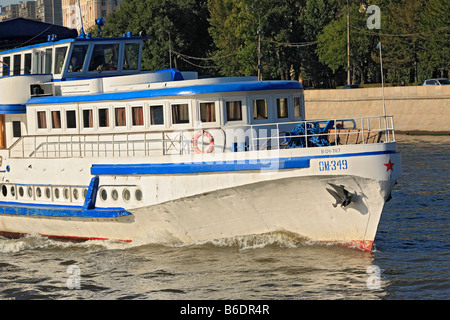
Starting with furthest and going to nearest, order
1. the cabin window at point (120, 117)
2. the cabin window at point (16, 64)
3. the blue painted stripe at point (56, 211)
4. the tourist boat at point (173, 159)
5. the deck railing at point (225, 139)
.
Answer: the cabin window at point (16, 64) < the cabin window at point (120, 117) < the blue painted stripe at point (56, 211) < the deck railing at point (225, 139) < the tourist boat at point (173, 159)

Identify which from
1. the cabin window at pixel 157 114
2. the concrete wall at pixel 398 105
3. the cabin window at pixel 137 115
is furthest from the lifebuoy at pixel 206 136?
the concrete wall at pixel 398 105

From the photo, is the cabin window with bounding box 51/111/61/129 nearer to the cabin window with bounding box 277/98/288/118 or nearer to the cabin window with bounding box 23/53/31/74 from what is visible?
the cabin window with bounding box 23/53/31/74

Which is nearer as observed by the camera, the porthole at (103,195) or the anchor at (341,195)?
the anchor at (341,195)

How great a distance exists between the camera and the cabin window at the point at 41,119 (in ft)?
73.6

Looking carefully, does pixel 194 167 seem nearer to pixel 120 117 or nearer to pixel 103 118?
pixel 120 117

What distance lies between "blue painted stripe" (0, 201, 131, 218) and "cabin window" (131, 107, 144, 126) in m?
2.38

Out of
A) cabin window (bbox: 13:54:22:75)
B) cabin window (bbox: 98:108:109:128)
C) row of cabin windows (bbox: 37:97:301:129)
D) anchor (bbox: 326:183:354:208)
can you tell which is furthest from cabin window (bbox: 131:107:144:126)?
cabin window (bbox: 13:54:22:75)

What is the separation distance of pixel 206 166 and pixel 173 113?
2037 mm

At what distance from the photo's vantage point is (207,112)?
1944 centimetres

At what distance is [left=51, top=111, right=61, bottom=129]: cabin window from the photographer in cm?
2209

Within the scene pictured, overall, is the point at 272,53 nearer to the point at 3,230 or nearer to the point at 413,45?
the point at 413,45

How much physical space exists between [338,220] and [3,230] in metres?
11.2

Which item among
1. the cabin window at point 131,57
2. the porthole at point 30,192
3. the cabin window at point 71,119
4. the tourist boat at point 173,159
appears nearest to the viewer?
the tourist boat at point 173,159

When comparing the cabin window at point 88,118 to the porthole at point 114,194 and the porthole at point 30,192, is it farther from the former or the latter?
the porthole at point 30,192
